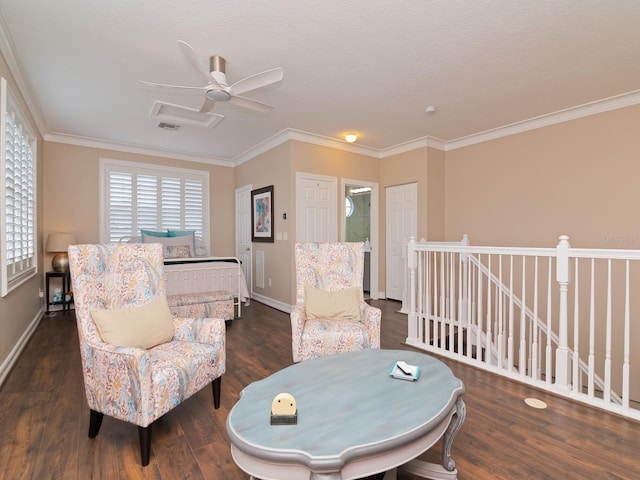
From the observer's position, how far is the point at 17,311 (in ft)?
10.9

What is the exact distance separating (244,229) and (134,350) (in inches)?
193

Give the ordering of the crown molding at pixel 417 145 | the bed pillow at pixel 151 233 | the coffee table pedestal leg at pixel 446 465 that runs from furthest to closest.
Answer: the bed pillow at pixel 151 233 → the crown molding at pixel 417 145 → the coffee table pedestal leg at pixel 446 465

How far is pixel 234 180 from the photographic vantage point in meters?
6.87

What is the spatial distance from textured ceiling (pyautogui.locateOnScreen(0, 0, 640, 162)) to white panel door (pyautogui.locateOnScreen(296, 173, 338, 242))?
95 centimetres

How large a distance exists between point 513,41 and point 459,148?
280 centimetres

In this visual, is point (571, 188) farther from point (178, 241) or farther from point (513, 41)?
point (178, 241)

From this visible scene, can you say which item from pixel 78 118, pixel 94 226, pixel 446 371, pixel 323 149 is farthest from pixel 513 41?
pixel 94 226

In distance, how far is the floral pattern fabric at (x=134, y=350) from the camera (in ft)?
5.54

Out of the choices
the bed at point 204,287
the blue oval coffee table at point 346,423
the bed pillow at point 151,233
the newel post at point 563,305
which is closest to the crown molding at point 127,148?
the bed pillow at point 151,233

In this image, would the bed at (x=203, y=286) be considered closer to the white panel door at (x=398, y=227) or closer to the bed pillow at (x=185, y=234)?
the bed pillow at (x=185, y=234)

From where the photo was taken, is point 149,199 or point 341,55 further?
point 149,199

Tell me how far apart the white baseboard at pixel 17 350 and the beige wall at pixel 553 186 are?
18.6 ft

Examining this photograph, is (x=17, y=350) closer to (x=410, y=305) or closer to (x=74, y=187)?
(x=74, y=187)


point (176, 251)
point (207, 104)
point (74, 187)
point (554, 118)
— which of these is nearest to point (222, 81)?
point (207, 104)
